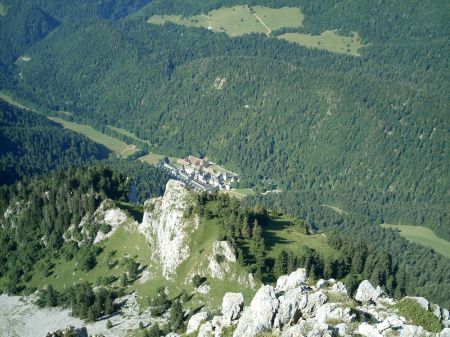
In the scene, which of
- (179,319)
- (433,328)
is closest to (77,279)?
(179,319)

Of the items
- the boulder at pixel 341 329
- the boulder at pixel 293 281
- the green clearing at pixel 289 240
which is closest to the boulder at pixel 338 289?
the boulder at pixel 293 281

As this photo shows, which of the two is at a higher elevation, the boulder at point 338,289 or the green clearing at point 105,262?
the boulder at point 338,289

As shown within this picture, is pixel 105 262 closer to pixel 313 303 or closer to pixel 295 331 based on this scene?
pixel 313 303

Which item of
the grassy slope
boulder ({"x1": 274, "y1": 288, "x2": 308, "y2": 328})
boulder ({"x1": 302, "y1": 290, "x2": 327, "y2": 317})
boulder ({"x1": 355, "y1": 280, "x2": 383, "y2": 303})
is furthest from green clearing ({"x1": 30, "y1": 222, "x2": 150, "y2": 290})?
boulder ({"x1": 302, "y1": 290, "x2": 327, "y2": 317})

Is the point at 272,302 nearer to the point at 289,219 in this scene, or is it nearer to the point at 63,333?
the point at 63,333

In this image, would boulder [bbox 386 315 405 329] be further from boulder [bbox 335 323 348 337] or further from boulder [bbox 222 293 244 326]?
boulder [bbox 222 293 244 326]

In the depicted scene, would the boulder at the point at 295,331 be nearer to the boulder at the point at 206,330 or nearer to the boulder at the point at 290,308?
the boulder at the point at 290,308
